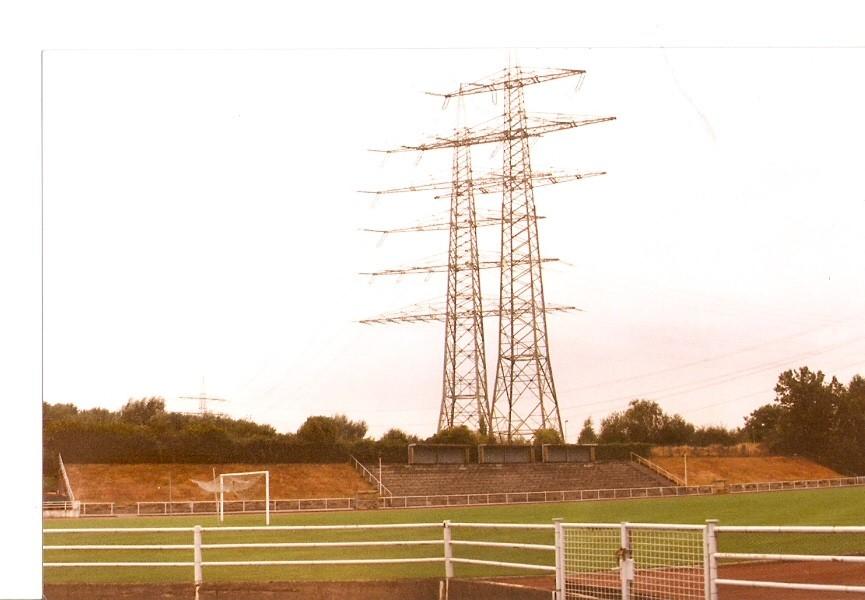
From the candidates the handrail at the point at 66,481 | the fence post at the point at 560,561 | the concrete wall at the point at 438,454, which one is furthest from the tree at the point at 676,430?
the handrail at the point at 66,481

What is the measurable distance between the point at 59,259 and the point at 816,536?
13.4 meters

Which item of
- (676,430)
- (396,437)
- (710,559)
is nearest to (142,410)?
(396,437)

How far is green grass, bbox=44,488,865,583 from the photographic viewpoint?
46.5 ft

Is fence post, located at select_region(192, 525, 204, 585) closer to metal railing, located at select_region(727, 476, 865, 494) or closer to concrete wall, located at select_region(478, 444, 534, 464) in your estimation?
concrete wall, located at select_region(478, 444, 534, 464)

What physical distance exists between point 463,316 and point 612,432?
324cm

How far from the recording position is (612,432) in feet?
59.6

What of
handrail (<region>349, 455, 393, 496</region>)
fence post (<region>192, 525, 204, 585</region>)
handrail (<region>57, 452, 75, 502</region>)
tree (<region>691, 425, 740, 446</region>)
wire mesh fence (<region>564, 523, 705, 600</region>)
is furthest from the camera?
handrail (<region>349, 455, 393, 496</region>)

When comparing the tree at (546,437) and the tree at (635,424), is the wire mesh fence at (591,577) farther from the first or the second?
the tree at (546,437)

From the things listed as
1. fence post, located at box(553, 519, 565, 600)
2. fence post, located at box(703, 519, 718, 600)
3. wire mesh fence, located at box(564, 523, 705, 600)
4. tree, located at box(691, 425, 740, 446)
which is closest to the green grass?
tree, located at box(691, 425, 740, 446)

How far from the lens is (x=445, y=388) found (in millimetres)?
16938

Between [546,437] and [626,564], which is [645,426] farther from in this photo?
[626,564]

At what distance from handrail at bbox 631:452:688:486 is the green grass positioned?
1.92 ft

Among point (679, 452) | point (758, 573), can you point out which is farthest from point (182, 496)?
point (758, 573)

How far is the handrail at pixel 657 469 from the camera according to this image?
62.1ft
